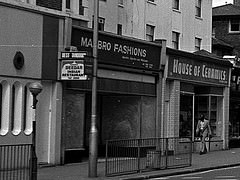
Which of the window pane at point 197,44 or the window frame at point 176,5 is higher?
the window frame at point 176,5

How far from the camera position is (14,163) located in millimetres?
16312

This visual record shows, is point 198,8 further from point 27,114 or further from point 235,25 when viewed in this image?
point 27,114

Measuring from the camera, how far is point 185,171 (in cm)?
2161

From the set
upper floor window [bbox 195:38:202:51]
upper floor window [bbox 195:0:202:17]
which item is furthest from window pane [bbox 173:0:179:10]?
upper floor window [bbox 195:38:202:51]

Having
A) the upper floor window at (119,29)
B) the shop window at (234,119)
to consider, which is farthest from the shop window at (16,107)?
the shop window at (234,119)

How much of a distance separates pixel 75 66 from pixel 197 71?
41.6 ft

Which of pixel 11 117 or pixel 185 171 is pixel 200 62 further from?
pixel 11 117

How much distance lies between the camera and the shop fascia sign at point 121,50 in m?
22.8

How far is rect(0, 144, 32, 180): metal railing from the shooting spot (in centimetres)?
1625

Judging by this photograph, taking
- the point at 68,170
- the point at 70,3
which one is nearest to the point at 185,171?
the point at 68,170

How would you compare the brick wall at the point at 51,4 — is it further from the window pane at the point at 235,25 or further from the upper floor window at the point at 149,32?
the window pane at the point at 235,25

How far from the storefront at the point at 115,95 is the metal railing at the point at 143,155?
2864 mm

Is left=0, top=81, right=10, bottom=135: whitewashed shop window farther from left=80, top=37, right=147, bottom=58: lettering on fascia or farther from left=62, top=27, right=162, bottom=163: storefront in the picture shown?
left=80, top=37, right=147, bottom=58: lettering on fascia

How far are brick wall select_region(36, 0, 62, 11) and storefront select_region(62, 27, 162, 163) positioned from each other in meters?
1.13
